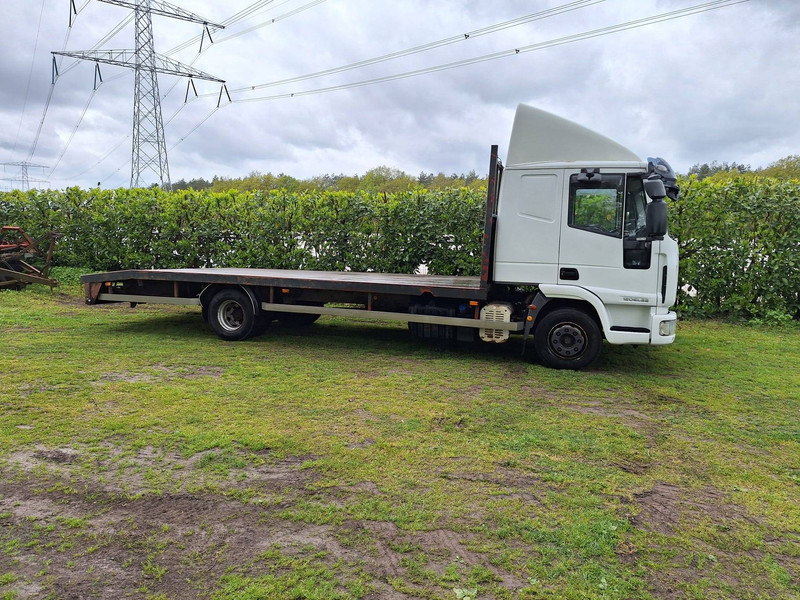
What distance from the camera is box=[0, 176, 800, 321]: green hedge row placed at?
9.80 meters

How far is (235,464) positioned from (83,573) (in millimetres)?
1233

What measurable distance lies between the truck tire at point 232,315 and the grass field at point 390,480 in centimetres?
138

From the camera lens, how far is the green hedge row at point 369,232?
32.1 feet

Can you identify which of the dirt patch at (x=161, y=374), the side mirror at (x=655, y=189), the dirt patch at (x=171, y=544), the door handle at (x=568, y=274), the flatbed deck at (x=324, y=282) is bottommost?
the dirt patch at (x=171, y=544)

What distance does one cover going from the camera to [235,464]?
12.2 ft

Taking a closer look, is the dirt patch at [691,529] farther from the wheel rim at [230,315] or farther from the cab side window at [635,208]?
the wheel rim at [230,315]

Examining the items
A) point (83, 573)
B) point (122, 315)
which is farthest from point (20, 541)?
point (122, 315)

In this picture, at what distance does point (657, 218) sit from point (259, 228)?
8433mm

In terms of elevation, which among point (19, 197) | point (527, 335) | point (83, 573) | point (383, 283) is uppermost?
point (19, 197)

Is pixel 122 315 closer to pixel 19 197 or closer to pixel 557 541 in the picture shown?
pixel 19 197

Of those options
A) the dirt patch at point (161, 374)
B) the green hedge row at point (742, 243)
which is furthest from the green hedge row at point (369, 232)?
the dirt patch at point (161, 374)

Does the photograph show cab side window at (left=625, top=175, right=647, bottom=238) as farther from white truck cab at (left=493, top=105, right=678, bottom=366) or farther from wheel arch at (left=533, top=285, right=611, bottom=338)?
wheel arch at (left=533, top=285, right=611, bottom=338)

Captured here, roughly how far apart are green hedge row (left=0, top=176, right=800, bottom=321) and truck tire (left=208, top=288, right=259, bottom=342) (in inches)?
139

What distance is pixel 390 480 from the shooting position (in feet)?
11.6
